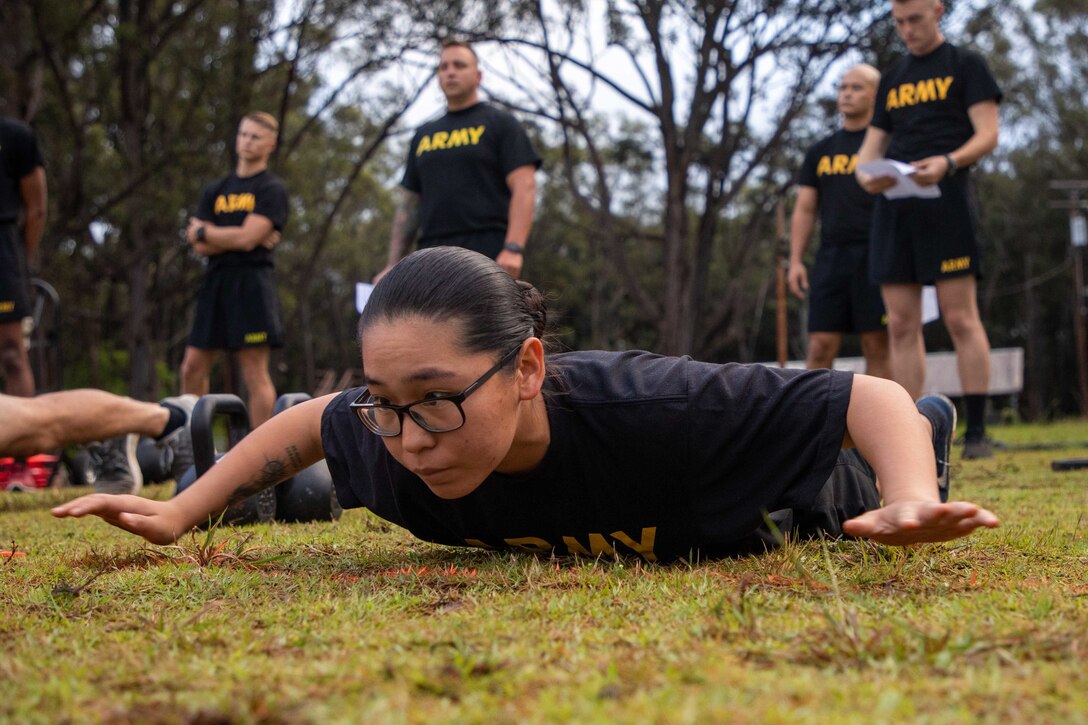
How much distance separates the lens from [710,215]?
1664 cm

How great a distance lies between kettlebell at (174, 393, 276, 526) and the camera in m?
3.54

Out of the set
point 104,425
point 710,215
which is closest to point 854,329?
point 104,425

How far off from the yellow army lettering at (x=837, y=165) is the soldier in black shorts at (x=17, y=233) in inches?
192

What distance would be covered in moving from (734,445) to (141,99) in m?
17.9

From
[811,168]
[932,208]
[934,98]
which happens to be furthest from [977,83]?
[811,168]

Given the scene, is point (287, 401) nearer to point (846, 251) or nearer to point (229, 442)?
point (229, 442)

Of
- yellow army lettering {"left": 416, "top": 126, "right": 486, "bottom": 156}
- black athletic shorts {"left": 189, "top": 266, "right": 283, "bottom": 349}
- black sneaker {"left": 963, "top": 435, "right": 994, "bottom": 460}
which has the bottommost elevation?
black sneaker {"left": 963, "top": 435, "right": 994, "bottom": 460}

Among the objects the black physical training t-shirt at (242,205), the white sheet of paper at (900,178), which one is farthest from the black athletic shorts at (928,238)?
the black physical training t-shirt at (242,205)

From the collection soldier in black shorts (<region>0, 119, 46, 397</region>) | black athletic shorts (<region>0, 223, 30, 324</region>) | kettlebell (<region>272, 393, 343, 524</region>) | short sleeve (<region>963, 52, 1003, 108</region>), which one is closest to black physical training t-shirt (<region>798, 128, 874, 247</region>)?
short sleeve (<region>963, 52, 1003, 108</region>)

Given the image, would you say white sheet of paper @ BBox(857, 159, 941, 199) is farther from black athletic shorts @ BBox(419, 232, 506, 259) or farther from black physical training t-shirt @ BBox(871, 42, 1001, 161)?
black athletic shorts @ BBox(419, 232, 506, 259)

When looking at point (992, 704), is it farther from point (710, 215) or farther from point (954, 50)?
point (710, 215)

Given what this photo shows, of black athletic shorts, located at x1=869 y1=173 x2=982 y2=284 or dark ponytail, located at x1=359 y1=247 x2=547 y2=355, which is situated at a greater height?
black athletic shorts, located at x1=869 y1=173 x2=982 y2=284

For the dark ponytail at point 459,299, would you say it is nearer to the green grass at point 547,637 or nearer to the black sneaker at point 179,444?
the green grass at point 547,637

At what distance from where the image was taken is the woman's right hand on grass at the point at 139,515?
8.79 feet
